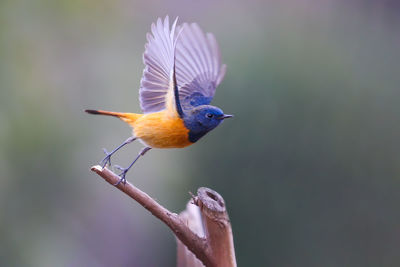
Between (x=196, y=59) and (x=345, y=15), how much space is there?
6.92 feet

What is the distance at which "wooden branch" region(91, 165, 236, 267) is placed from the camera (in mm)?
1797

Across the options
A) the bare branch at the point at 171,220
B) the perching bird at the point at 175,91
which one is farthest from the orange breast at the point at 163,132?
the bare branch at the point at 171,220

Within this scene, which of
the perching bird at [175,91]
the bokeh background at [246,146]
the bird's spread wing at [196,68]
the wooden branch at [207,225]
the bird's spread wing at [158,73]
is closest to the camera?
the wooden branch at [207,225]

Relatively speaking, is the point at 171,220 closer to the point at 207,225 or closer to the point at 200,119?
the point at 207,225

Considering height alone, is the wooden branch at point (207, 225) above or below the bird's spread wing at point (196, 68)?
below

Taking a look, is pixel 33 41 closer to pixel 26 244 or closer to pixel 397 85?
pixel 26 244

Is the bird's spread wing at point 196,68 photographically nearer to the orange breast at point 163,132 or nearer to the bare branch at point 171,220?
the orange breast at point 163,132

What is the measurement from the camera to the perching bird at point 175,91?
209cm

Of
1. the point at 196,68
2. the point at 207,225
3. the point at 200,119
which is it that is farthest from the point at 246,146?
the point at 207,225

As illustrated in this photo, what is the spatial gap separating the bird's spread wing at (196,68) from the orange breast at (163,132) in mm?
320

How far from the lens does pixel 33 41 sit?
406 centimetres

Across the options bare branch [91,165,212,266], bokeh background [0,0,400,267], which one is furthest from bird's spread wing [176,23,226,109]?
bokeh background [0,0,400,267]

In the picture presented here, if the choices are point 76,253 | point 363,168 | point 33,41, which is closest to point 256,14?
point 363,168

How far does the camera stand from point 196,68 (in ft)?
8.61
